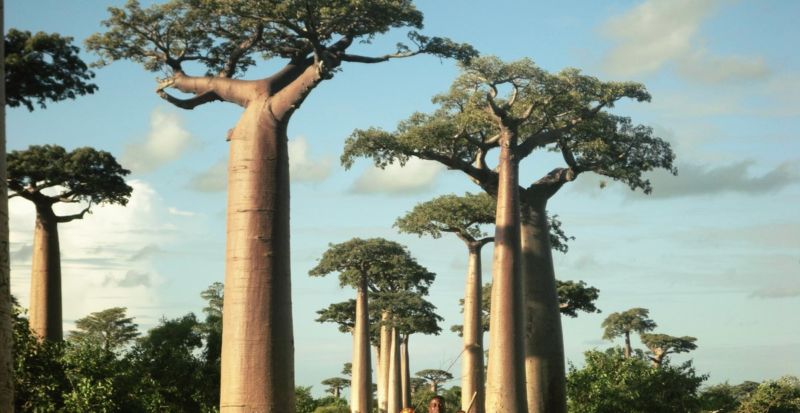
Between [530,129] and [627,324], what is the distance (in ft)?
93.6

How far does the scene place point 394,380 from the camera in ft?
114

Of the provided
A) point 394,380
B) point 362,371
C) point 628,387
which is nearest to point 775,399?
point 628,387

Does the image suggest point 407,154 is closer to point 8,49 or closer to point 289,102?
point 8,49

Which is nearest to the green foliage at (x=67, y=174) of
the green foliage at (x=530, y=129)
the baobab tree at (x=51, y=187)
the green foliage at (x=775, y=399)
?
the baobab tree at (x=51, y=187)

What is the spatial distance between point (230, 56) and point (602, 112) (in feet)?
34.2

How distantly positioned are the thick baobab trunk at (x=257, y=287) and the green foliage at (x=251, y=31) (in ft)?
5.74

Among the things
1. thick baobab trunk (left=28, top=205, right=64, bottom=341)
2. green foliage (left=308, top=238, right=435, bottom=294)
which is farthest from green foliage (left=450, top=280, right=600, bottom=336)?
thick baobab trunk (left=28, top=205, right=64, bottom=341)

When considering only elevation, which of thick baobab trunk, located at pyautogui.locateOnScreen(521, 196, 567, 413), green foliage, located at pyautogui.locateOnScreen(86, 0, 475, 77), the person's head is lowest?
the person's head

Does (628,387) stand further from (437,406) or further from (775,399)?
(437,406)

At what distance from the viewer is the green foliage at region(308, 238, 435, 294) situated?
3356 centimetres

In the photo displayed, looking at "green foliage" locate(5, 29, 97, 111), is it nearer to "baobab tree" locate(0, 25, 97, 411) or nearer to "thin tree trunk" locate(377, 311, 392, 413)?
"baobab tree" locate(0, 25, 97, 411)

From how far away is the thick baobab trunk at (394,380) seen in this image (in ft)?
113

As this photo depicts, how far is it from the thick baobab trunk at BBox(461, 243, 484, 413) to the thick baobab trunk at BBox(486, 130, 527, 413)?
7428 millimetres

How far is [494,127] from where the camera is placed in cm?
2111
